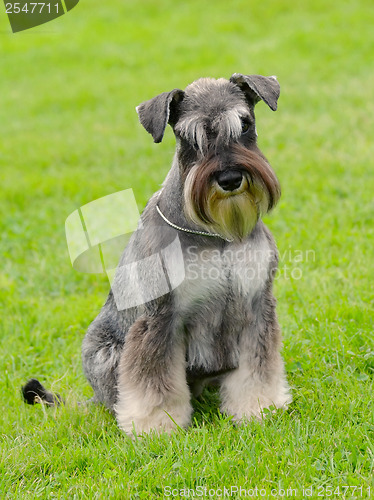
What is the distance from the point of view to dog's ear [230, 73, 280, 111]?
382cm

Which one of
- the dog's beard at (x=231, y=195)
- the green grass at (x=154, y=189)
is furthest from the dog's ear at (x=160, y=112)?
the green grass at (x=154, y=189)

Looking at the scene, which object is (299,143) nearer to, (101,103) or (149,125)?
(101,103)

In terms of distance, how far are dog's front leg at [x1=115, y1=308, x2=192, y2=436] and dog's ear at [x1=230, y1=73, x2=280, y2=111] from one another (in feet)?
4.34

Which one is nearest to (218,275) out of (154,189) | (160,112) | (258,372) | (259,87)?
(258,372)

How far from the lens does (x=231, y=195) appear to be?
3619mm

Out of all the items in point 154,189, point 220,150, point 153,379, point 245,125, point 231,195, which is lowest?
point 153,379

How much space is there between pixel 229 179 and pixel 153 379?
1250mm

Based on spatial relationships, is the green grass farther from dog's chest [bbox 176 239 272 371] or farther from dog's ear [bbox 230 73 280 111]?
dog's ear [bbox 230 73 280 111]

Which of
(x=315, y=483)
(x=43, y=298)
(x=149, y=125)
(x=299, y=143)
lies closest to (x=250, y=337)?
(x=315, y=483)

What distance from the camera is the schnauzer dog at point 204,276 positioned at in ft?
11.9

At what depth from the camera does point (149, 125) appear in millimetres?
3834

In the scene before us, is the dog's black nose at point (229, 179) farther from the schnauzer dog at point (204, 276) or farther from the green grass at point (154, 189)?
the green grass at point (154, 189)

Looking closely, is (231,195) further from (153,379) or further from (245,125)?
(153,379)

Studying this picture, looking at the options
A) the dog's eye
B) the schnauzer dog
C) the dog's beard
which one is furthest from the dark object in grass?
the dog's eye
